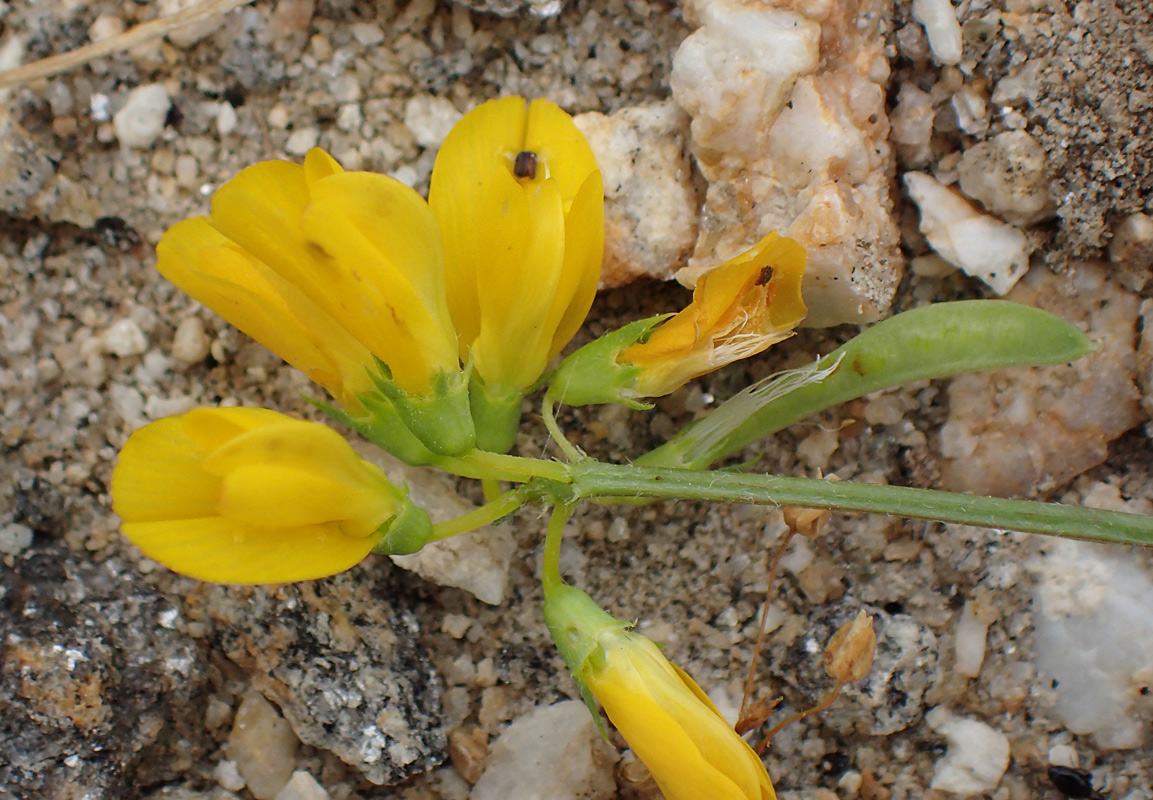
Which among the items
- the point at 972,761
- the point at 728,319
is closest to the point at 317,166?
the point at 728,319

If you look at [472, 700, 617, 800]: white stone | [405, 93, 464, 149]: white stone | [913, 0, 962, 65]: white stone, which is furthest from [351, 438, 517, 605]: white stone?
[913, 0, 962, 65]: white stone

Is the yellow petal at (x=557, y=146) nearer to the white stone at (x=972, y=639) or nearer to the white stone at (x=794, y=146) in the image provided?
the white stone at (x=794, y=146)

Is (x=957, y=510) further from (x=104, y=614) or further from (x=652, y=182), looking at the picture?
(x=104, y=614)

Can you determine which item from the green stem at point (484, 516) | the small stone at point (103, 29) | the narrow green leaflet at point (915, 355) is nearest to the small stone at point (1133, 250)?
the narrow green leaflet at point (915, 355)

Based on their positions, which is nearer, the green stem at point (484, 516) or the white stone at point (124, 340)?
the green stem at point (484, 516)

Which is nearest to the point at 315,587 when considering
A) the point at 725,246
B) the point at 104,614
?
the point at 104,614

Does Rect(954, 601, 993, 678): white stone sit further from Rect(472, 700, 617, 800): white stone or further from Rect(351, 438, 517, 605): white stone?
Rect(351, 438, 517, 605): white stone

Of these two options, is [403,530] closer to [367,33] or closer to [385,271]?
[385,271]
